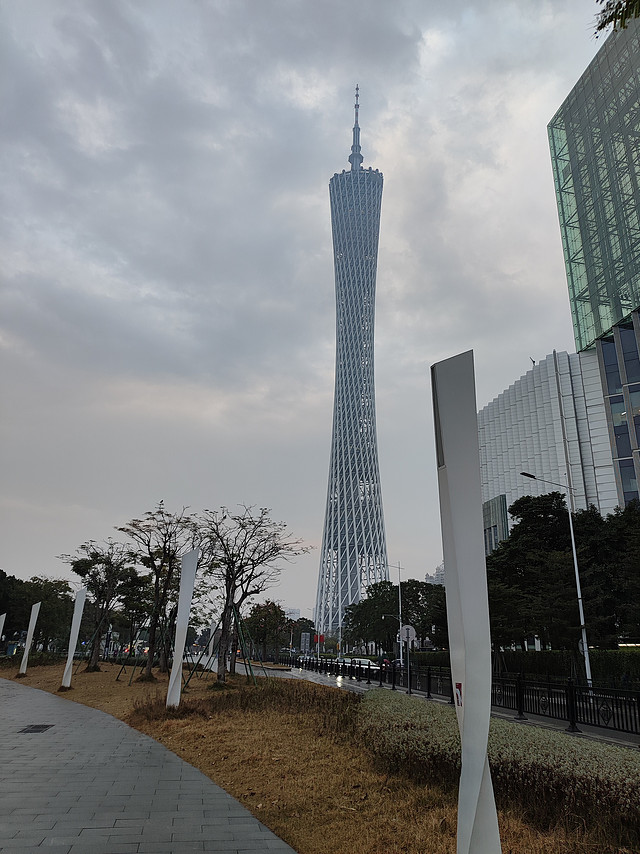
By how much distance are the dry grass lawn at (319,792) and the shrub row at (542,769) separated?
1.13ft

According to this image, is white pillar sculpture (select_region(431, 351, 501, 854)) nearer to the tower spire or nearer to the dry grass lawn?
the dry grass lawn

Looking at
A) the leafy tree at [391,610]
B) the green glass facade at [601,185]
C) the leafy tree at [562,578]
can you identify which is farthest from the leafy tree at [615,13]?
the leafy tree at [391,610]

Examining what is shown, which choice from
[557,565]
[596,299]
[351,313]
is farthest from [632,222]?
[351,313]

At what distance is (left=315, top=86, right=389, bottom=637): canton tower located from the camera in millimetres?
75500

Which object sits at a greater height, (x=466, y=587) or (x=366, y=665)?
(x=466, y=587)

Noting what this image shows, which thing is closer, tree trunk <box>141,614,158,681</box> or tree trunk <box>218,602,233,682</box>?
tree trunk <box>218,602,233,682</box>

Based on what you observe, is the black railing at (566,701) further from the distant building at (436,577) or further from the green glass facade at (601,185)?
the distant building at (436,577)

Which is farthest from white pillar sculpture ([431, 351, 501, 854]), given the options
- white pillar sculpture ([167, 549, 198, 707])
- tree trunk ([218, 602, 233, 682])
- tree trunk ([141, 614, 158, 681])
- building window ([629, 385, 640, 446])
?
building window ([629, 385, 640, 446])

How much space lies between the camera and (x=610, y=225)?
48469 millimetres

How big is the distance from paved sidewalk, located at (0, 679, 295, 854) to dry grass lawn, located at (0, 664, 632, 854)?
1.04ft

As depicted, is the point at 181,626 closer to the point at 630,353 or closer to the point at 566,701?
the point at 566,701

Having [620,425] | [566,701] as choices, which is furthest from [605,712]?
[620,425]

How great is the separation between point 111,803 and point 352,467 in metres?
69.0

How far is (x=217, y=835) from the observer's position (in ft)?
18.2
